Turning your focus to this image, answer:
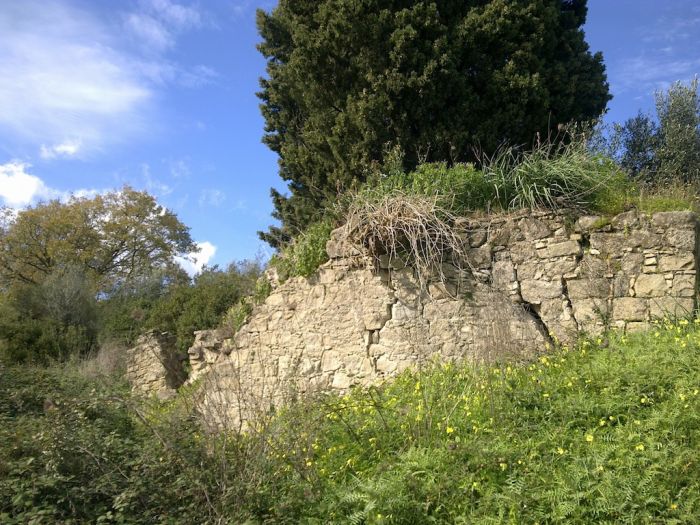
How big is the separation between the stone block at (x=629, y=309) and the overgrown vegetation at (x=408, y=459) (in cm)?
87

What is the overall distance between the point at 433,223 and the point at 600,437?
10.6 feet

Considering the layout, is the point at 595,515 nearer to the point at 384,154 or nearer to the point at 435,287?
the point at 435,287

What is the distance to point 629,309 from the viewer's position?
6.00m

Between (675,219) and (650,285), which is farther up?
(675,219)

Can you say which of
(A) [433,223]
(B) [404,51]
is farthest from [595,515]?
(B) [404,51]

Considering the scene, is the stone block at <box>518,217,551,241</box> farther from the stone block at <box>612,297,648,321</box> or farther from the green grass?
the green grass

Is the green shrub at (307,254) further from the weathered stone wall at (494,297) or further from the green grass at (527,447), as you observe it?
the green grass at (527,447)

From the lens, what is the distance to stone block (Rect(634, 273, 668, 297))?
19.5ft

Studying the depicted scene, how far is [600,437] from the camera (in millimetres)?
4109

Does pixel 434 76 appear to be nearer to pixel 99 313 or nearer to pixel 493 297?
pixel 493 297

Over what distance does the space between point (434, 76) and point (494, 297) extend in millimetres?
4828

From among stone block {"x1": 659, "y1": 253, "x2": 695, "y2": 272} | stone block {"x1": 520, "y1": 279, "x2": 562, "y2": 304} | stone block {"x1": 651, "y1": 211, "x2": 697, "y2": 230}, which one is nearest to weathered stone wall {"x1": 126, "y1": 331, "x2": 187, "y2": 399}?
stone block {"x1": 520, "y1": 279, "x2": 562, "y2": 304}

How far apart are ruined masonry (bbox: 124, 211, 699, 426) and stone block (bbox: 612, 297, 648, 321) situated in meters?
0.01

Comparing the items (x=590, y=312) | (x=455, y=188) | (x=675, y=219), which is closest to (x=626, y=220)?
(x=675, y=219)
